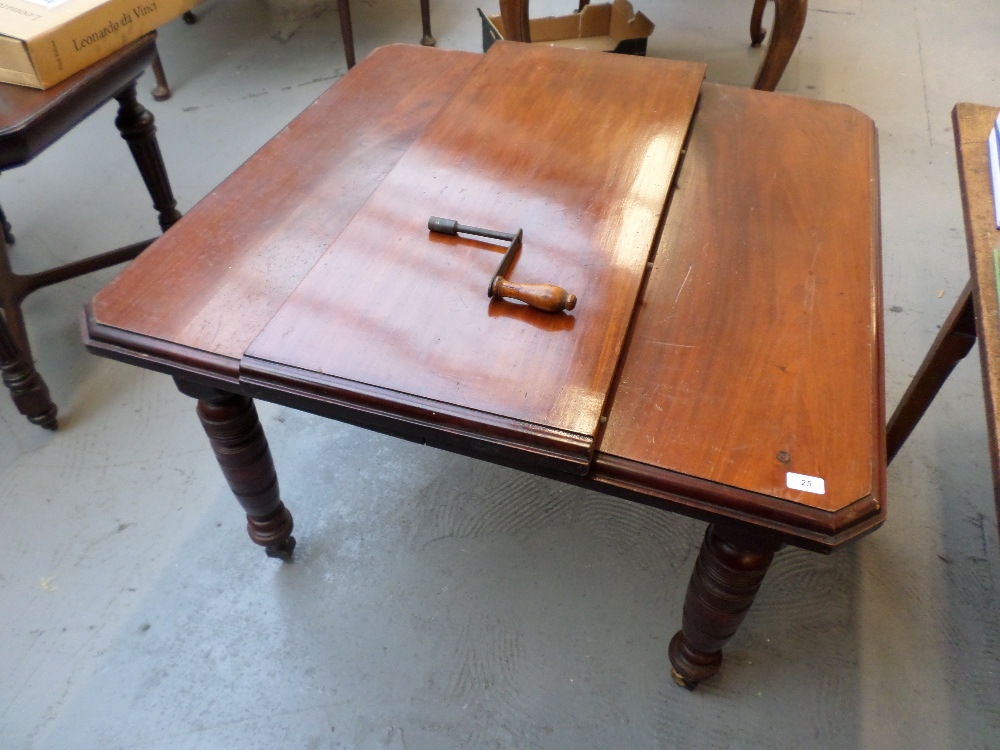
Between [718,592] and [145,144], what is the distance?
63.8 inches

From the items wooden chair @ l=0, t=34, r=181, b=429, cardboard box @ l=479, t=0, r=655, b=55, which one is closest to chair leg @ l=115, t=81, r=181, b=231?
wooden chair @ l=0, t=34, r=181, b=429

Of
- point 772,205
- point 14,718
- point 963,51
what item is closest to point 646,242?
point 772,205

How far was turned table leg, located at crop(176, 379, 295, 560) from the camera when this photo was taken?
1.00 m

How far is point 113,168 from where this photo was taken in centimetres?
228

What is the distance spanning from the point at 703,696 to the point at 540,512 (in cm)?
44

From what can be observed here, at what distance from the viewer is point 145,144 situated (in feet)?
5.54

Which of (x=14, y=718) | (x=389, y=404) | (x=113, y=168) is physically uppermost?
(x=389, y=404)

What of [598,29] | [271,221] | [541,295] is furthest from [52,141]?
[598,29]

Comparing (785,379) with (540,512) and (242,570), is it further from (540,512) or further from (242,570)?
(242,570)

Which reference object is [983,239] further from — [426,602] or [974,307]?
[426,602]

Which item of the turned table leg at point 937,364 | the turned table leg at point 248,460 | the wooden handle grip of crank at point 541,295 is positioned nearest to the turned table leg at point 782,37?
the turned table leg at point 937,364

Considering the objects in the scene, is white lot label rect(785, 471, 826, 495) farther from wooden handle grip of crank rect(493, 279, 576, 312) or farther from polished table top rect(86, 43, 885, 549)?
wooden handle grip of crank rect(493, 279, 576, 312)

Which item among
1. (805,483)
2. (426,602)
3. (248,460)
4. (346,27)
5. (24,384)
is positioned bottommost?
(426,602)

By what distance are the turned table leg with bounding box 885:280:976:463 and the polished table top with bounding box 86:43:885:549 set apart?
19 cm
